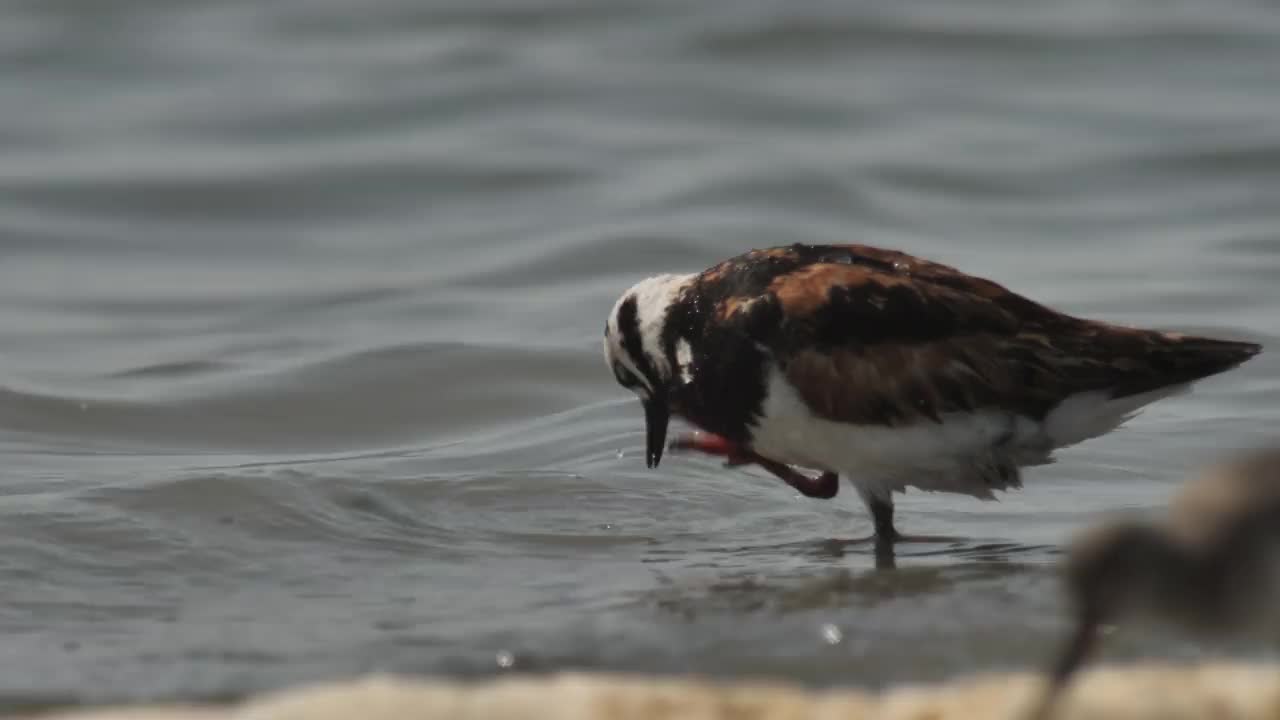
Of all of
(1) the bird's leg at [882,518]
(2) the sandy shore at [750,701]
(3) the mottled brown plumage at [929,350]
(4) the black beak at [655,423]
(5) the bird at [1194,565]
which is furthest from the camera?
(4) the black beak at [655,423]

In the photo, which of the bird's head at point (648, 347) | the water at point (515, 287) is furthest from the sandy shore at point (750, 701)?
the bird's head at point (648, 347)

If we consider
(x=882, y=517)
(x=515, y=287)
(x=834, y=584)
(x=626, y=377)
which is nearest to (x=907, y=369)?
(x=882, y=517)

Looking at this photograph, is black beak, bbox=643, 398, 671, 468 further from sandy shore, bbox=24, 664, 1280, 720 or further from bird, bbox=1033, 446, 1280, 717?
bird, bbox=1033, 446, 1280, 717

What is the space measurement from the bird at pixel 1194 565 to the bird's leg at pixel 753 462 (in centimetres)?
342

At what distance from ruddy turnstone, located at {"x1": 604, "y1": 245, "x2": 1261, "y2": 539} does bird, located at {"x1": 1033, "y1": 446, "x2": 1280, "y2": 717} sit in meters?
2.82

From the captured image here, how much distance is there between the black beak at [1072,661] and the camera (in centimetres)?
379

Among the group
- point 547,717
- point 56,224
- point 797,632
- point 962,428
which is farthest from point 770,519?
point 56,224

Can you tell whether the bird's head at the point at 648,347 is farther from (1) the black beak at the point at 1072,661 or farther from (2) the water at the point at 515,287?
(1) the black beak at the point at 1072,661

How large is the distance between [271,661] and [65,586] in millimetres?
1292

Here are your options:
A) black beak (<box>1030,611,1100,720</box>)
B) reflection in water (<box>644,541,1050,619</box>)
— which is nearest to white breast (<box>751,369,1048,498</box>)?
reflection in water (<box>644,541,1050,619</box>)

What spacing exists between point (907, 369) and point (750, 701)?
2.58 metres

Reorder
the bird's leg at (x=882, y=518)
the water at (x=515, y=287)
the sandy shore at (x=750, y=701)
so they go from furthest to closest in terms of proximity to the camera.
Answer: the bird's leg at (x=882, y=518) → the water at (x=515, y=287) → the sandy shore at (x=750, y=701)

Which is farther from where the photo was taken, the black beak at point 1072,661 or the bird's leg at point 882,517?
the bird's leg at point 882,517

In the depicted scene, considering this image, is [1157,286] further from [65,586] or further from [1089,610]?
[1089,610]
